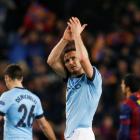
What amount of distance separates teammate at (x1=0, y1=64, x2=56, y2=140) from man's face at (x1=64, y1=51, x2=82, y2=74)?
733 millimetres

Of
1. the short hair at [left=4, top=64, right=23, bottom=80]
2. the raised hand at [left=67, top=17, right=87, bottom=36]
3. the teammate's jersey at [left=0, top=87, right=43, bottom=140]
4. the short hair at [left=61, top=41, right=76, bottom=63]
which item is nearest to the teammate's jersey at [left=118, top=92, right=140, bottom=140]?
the short hair at [left=61, top=41, right=76, bottom=63]

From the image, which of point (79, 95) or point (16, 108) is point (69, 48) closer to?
point (79, 95)

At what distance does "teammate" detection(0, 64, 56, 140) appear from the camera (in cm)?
989

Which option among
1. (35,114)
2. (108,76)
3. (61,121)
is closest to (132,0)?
(108,76)

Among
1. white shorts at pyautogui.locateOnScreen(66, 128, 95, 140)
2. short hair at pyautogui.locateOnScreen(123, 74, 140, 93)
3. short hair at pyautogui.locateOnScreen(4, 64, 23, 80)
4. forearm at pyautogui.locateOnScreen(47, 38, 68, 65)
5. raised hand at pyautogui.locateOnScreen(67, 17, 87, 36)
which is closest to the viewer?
raised hand at pyautogui.locateOnScreen(67, 17, 87, 36)

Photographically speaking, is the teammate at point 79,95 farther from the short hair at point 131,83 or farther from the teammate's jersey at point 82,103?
the short hair at point 131,83

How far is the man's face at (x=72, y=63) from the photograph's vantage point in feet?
31.1

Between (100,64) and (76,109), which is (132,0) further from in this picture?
(76,109)

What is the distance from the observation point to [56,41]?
1697 cm

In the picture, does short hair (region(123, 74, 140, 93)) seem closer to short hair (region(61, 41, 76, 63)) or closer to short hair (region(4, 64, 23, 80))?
short hair (region(61, 41, 76, 63))

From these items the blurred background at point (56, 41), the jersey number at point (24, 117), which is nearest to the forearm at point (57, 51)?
the jersey number at point (24, 117)

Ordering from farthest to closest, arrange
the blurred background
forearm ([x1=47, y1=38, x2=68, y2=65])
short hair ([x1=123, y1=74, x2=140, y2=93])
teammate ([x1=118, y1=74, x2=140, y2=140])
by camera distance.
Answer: the blurred background, short hair ([x1=123, y1=74, x2=140, y2=93]), teammate ([x1=118, y1=74, x2=140, y2=140]), forearm ([x1=47, y1=38, x2=68, y2=65])

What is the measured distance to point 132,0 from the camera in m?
17.8

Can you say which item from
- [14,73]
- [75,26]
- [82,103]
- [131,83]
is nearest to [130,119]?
[131,83]
